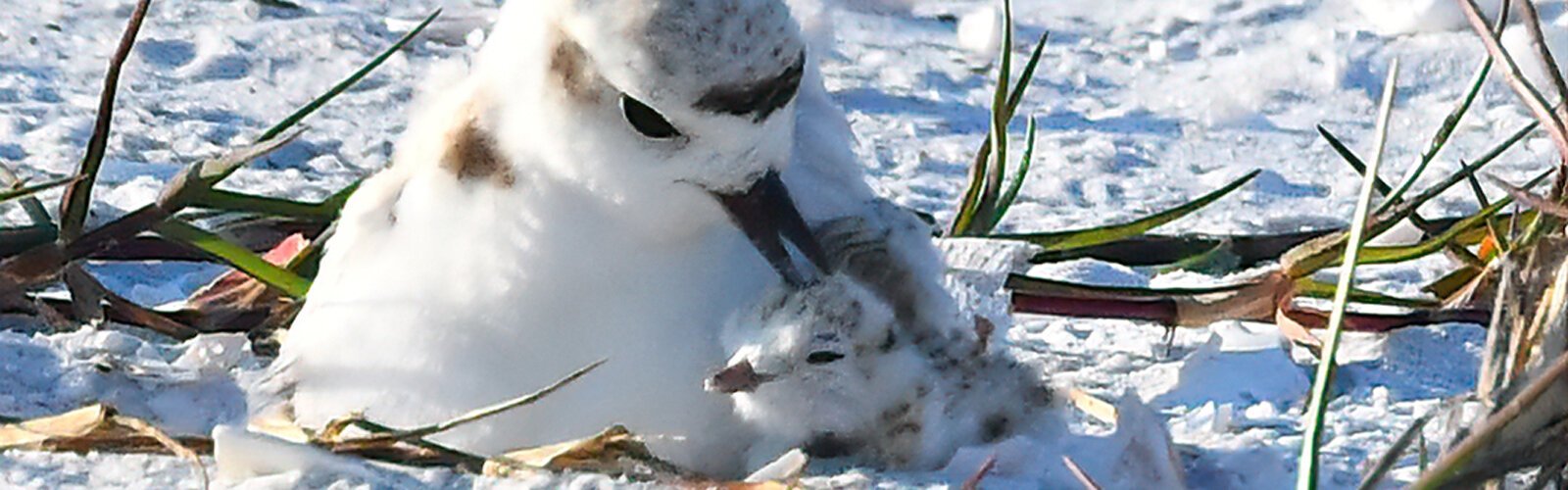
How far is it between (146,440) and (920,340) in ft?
2.17

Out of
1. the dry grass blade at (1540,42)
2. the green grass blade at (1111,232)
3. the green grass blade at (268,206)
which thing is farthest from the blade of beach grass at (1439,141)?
the green grass blade at (268,206)

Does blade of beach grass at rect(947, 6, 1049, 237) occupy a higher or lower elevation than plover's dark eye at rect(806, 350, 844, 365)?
higher

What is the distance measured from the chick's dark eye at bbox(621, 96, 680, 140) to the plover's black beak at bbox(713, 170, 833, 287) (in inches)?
3.4

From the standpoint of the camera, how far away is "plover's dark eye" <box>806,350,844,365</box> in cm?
185

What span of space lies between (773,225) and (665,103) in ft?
0.55

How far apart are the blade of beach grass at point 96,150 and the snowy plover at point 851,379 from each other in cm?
67

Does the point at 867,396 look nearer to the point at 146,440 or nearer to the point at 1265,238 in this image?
the point at 146,440

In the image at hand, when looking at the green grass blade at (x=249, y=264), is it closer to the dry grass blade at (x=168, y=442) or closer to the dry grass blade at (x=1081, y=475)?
the dry grass blade at (x=168, y=442)

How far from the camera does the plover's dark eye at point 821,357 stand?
1.85 metres

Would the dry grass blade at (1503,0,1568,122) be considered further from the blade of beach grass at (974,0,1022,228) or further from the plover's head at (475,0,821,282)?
the blade of beach grass at (974,0,1022,228)

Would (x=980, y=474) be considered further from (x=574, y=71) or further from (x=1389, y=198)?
(x=1389, y=198)

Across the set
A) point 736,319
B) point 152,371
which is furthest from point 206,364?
point 736,319

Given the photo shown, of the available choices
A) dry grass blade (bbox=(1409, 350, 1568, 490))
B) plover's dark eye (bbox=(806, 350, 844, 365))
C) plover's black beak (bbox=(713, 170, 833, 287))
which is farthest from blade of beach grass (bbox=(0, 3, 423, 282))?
dry grass blade (bbox=(1409, 350, 1568, 490))

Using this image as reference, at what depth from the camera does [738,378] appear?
71.8 inches
